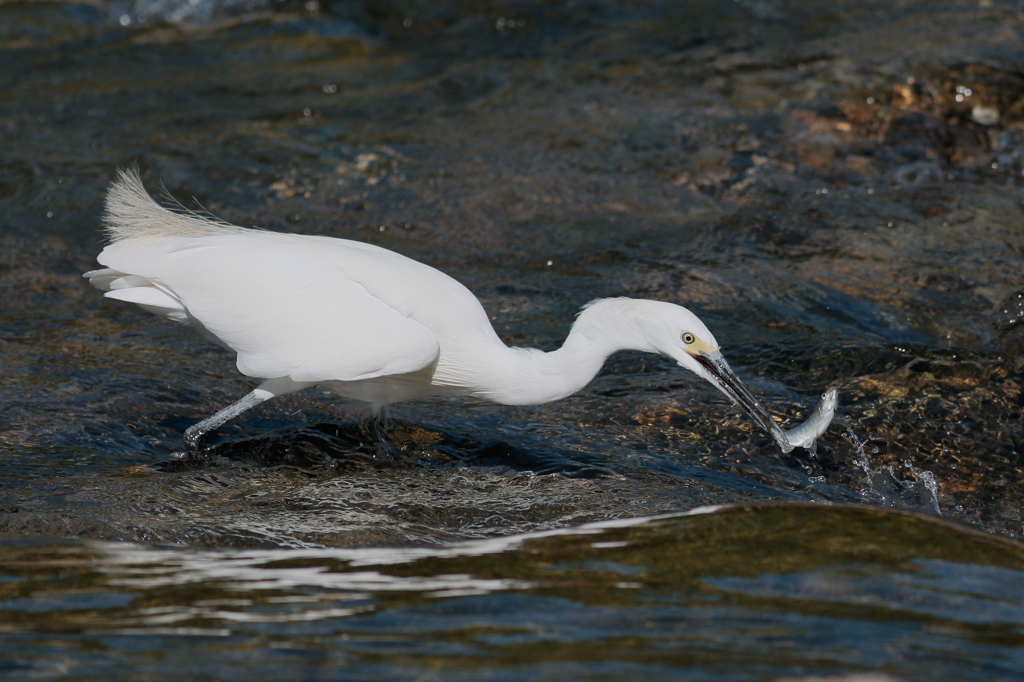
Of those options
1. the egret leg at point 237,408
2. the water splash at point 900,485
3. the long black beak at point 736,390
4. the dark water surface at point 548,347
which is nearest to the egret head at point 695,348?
the long black beak at point 736,390

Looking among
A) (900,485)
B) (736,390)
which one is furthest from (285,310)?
(900,485)

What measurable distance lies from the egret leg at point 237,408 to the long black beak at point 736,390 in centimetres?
174

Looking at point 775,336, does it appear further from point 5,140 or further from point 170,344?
point 5,140

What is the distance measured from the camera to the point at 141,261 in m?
4.87

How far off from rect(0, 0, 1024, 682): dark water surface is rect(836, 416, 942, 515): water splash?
0.05 ft

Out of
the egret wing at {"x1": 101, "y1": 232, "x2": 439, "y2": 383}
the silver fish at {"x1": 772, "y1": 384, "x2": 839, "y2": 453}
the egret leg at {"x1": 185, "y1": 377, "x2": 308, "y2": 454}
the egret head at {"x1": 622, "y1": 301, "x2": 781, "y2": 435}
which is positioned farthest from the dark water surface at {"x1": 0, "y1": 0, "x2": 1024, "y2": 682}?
the egret wing at {"x1": 101, "y1": 232, "x2": 439, "y2": 383}

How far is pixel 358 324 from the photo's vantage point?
4484 millimetres

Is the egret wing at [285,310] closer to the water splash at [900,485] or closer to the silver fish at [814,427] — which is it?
the silver fish at [814,427]

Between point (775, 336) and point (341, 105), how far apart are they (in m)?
5.02

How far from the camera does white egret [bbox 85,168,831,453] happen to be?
442cm

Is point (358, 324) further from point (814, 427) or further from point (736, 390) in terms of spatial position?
point (814, 427)

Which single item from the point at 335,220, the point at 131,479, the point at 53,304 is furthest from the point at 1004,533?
the point at 53,304

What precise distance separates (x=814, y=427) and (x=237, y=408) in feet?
7.97

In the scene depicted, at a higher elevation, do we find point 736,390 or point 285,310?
point 285,310
